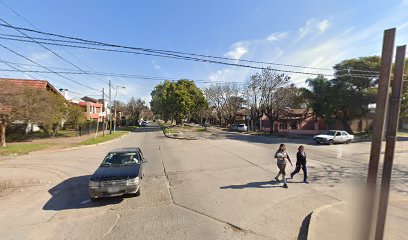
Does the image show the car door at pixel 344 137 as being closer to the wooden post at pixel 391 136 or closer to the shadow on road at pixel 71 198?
the wooden post at pixel 391 136

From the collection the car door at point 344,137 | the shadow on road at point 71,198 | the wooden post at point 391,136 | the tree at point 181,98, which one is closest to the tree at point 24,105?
the shadow on road at point 71,198

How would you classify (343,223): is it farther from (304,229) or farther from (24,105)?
(24,105)

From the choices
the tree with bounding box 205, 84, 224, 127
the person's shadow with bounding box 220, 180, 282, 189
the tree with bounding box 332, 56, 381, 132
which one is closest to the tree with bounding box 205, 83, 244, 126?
the tree with bounding box 205, 84, 224, 127

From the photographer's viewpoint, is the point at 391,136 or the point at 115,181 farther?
the point at 115,181

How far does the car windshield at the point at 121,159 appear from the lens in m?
7.79

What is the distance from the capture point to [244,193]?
7.08 metres

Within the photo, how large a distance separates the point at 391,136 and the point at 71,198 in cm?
799

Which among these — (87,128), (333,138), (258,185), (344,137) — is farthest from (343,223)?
(87,128)

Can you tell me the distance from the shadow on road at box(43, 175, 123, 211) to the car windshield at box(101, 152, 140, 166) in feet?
3.89

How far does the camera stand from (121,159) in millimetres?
8023

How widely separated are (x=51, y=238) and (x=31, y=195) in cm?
380

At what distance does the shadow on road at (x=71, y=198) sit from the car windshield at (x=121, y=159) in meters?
1.19

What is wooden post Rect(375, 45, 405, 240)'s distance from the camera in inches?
112

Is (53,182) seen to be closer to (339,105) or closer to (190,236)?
(190,236)
